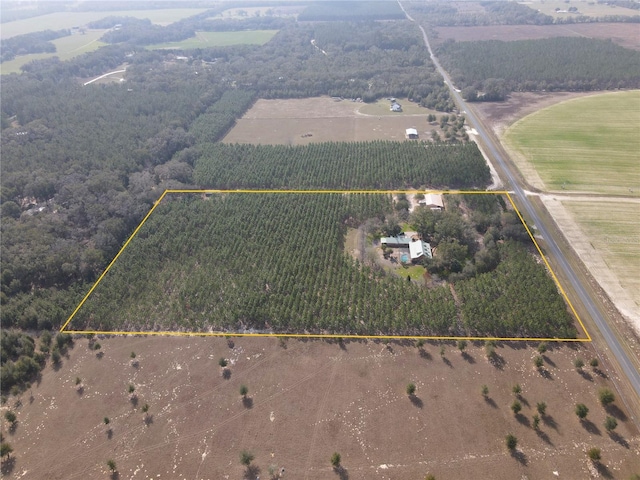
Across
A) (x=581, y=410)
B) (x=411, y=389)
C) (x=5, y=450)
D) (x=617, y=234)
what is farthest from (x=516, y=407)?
(x=5, y=450)

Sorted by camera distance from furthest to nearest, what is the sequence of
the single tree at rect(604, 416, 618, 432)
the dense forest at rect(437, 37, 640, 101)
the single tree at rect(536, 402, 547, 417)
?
1. the dense forest at rect(437, 37, 640, 101)
2. the single tree at rect(536, 402, 547, 417)
3. the single tree at rect(604, 416, 618, 432)

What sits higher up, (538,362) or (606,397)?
(606,397)

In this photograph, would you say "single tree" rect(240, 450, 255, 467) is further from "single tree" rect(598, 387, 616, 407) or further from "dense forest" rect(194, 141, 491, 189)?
"dense forest" rect(194, 141, 491, 189)

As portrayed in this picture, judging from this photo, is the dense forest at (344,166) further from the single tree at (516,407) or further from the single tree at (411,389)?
the single tree at (516,407)

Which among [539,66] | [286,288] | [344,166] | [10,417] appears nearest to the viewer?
[10,417]


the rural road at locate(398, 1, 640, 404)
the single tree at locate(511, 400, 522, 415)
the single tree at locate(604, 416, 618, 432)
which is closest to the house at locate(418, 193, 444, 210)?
the rural road at locate(398, 1, 640, 404)

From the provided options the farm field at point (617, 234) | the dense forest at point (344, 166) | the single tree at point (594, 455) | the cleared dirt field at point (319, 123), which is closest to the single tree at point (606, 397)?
the single tree at point (594, 455)

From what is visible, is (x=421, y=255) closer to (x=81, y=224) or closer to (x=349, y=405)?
(x=349, y=405)

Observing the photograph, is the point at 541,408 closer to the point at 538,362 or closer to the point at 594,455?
the point at 594,455
